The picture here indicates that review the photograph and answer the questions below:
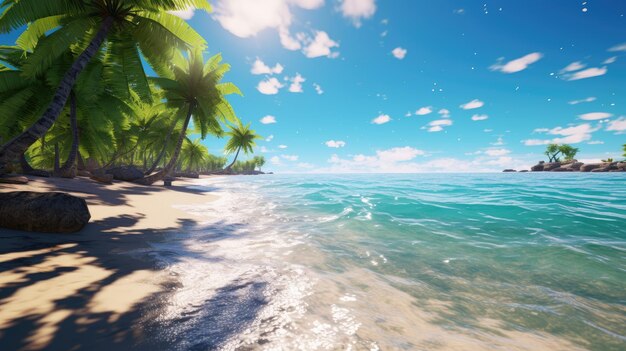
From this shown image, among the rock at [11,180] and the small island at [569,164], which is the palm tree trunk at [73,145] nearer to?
the rock at [11,180]

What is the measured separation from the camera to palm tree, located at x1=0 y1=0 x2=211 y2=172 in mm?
7223

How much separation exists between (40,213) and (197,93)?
56.1 ft

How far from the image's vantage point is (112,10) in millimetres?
9094

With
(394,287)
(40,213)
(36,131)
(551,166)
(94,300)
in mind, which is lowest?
(394,287)

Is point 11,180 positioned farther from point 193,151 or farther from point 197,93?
point 193,151

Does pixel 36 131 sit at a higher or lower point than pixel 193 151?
lower

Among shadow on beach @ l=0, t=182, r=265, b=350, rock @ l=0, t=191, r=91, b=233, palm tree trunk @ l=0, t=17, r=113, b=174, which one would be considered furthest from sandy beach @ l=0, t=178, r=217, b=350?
palm tree trunk @ l=0, t=17, r=113, b=174

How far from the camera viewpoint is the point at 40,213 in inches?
170

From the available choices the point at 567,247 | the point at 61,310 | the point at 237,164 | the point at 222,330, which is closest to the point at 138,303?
the point at 61,310

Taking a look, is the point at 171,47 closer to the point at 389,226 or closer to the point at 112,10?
the point at 112,10

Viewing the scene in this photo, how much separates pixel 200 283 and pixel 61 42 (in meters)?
11.9

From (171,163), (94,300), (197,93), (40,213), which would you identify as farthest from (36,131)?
(197,93)

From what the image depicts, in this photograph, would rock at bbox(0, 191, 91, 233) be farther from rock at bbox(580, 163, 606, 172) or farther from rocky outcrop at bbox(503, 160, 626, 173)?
rock at bbox(580, 163, 606, 172)

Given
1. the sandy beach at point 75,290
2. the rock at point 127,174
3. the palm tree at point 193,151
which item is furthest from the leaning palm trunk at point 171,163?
the palm tree at point 193,151
